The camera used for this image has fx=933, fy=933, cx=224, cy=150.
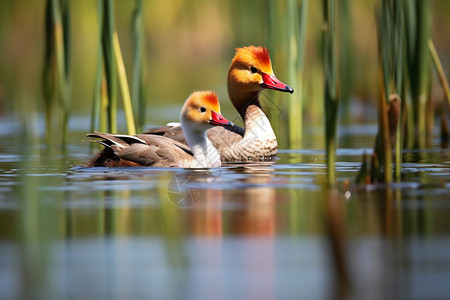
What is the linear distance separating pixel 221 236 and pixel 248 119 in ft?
16.2

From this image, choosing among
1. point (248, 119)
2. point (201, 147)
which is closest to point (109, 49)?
point (201, 147)

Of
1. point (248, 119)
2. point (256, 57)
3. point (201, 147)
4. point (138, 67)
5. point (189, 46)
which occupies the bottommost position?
point (201, 147)

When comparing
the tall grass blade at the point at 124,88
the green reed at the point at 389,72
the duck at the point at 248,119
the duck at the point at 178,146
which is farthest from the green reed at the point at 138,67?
the green reed at the point at 389,72

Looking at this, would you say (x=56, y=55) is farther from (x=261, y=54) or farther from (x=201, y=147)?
(x=261, y=54)

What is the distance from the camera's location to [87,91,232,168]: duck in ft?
27.2

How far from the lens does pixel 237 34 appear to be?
11.0 metres

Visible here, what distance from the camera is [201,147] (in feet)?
28.5

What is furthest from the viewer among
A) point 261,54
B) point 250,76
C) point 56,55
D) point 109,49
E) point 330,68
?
point 250,76

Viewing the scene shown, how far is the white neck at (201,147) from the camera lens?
28.2 ft

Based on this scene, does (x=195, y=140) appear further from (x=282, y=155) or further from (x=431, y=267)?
(x=431, y=267)

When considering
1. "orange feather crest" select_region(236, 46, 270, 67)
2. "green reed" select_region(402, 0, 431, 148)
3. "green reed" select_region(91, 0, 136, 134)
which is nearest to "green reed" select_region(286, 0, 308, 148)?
"orange feather crest" select_region(236, 46, 270, 67)

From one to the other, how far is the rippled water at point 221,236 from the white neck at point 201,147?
27.1 inches

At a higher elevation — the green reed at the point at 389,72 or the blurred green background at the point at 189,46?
the blurred green background at the point at 189,46

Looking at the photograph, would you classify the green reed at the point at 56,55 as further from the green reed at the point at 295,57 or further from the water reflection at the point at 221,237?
the green reed at the point at 295,57
